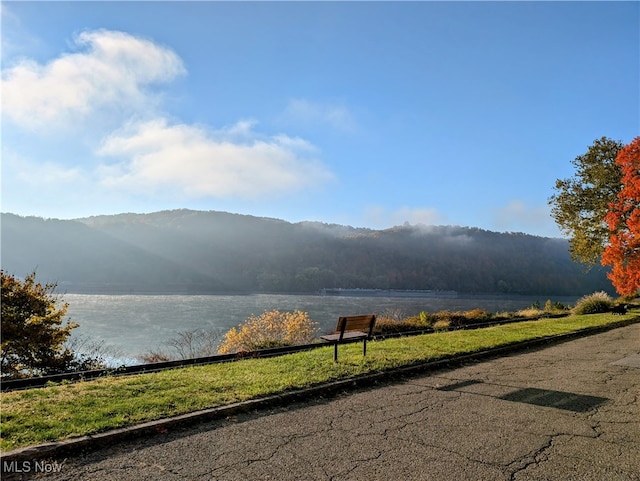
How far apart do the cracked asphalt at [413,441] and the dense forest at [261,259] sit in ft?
273

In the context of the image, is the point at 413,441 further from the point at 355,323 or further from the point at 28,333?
the point at 28,333

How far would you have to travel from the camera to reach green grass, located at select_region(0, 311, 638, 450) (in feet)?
13.5

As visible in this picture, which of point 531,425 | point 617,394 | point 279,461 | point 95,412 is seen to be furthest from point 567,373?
point 95,412

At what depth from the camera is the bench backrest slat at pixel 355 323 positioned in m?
7.92

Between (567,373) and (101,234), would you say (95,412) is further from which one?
(101,234)

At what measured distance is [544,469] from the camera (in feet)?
11.5

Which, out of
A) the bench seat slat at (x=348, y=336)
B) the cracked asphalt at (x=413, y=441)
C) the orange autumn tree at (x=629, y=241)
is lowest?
the cracked asphalt at (x=413, y=441)

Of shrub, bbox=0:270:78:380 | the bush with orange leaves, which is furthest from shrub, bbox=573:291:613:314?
shrub, bbox=0:270:78:380

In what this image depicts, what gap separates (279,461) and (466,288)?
99.4 m

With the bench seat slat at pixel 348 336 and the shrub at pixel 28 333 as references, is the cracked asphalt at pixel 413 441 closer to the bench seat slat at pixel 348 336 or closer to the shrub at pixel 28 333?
the bench seat slat at pixel 348 336

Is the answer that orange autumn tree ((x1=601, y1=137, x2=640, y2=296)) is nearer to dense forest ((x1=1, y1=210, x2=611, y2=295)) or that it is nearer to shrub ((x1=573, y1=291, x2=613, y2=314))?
shrub ((x1=573, y1=291, x2=613, y2=314))

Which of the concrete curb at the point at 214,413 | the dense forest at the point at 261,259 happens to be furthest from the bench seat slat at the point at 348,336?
the dense forest at the point at 261,259

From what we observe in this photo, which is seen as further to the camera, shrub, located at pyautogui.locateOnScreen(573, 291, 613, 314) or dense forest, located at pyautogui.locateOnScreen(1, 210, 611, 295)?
dense forest, located at pyautogui.locateOnScreen(1, 210, 611, 295)

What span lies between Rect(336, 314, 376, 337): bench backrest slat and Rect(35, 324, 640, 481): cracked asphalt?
5.69 ft
